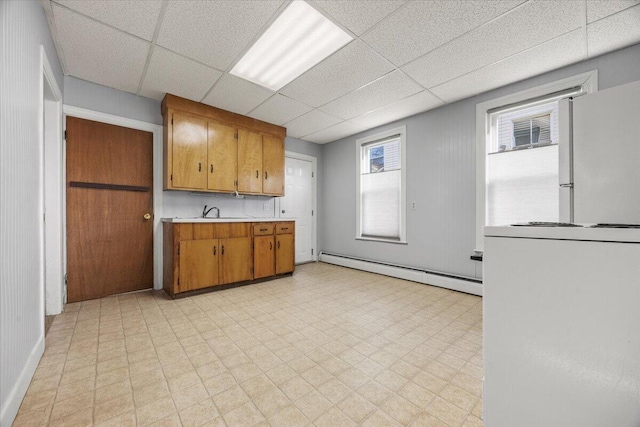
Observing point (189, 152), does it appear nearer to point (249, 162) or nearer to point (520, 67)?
point (249, 162)

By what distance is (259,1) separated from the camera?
6.40 ft

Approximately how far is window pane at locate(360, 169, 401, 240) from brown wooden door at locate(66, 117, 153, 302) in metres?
3.53

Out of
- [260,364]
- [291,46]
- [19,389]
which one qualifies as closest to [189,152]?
[291,46]

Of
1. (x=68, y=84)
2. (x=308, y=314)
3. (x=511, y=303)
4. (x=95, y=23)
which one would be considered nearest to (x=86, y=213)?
(x=68, y=84)

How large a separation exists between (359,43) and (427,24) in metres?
0.59

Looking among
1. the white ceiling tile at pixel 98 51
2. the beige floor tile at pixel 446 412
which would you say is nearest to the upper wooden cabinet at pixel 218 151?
the white ceiling tile at pixel 98 51

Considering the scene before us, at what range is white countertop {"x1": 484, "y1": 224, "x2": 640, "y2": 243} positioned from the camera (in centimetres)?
62

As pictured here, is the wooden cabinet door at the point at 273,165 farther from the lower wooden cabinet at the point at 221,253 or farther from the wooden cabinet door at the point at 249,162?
the lower wooden cabinet at the point at 221,253

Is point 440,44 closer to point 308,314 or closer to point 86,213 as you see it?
point 308,314

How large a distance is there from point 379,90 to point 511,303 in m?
3.12

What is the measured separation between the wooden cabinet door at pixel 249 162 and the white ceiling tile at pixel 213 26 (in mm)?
1535

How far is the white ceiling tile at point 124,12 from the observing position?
6.43 feet

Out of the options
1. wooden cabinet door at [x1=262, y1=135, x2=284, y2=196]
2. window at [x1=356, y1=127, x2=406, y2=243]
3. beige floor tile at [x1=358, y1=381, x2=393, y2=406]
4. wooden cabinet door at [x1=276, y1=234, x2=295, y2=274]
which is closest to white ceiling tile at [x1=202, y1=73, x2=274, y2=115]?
wooden cabinet door at [x1=262, y1=135, x2=284, y2=196]

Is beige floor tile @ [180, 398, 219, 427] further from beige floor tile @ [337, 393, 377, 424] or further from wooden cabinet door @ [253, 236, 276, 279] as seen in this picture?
wooden cabinet door @ [253, 236, 276, 279]
